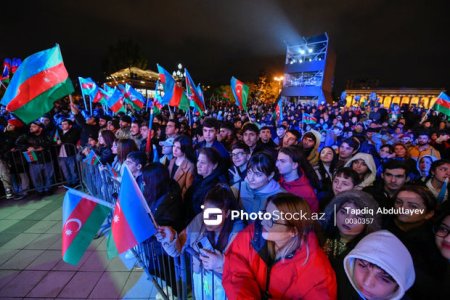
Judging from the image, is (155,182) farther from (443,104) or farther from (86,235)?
(443,104)

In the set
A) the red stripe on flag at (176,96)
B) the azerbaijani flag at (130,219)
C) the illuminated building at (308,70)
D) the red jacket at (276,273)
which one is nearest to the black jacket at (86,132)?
the red stripe on flag at (176,96)

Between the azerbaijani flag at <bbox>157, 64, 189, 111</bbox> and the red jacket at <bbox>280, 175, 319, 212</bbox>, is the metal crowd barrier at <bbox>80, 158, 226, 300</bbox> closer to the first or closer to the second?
the red jacket at <bbox>280, 175, 319, 212</bbox>

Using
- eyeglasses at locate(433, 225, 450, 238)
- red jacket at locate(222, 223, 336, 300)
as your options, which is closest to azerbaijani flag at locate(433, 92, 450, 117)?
eyeglasses at locate(433, 225, 450, 238)

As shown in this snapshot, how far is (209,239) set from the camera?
221 cm

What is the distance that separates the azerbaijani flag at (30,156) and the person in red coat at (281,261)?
6.25 m

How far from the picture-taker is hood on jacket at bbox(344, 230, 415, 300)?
1335 mm

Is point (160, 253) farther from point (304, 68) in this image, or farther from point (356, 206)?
point (304, 68)

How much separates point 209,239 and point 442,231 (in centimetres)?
203

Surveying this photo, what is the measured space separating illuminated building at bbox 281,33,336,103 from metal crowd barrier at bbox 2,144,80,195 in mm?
44670

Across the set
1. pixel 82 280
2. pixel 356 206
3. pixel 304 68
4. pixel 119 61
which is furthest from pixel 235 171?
pixel 119 61

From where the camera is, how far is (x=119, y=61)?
54.2 metres

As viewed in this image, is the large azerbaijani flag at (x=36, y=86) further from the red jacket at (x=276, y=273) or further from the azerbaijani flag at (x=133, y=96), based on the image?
the azerbaijani flag at (x=133, y=96)

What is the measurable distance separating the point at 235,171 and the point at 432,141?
26.4ft

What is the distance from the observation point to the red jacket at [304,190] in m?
2.95
